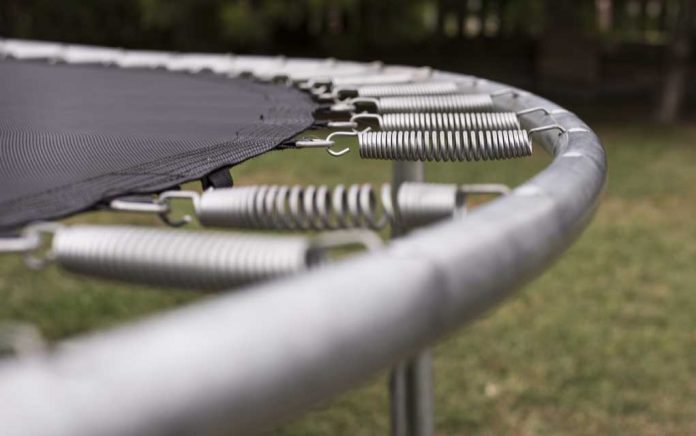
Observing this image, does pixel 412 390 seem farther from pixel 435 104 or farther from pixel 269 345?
pixel 269 345

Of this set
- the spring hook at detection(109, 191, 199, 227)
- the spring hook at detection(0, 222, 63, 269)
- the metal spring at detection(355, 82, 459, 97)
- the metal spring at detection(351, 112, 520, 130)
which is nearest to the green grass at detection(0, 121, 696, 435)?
the metal spring at detection(355, 82, 459, 97)

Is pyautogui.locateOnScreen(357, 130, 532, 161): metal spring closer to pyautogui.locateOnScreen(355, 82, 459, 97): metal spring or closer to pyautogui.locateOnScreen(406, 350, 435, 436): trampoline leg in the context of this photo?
pyautogui.locateOnScreen(355, 82, 459, 97): metal spring

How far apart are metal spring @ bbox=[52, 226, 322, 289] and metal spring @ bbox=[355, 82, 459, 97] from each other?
71cm

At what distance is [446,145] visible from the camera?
878 mm

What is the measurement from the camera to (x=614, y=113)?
674 cm

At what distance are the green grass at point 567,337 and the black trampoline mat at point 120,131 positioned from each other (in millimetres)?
1042

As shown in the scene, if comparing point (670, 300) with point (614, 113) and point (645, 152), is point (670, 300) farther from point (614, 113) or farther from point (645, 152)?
point (614, 113)

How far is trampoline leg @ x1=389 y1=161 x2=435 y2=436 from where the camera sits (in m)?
1.54

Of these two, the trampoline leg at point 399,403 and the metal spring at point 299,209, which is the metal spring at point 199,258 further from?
the trampoline leg at point 399,403

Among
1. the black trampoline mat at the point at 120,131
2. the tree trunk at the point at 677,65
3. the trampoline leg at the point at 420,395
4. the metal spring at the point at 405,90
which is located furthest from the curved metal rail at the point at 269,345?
the tree trunk at the point at 677,65

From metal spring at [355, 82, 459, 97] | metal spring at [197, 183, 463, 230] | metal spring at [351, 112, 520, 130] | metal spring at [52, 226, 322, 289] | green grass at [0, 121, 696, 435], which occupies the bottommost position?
green grass at [0, 121, 696, 435]

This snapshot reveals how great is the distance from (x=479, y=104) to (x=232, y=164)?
1.28ft

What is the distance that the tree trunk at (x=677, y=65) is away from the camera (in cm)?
600

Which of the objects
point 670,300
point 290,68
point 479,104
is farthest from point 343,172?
point 479,104
